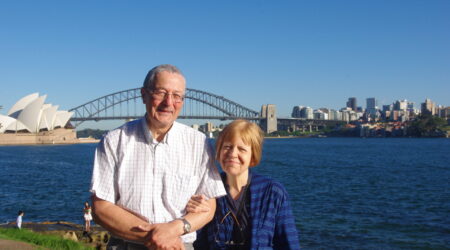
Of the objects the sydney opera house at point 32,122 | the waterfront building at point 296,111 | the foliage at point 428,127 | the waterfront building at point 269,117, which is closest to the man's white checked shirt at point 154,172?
the sydney opera house at point 32,122

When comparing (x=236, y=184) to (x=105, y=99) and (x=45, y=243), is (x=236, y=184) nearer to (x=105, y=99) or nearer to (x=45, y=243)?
(x=45, y=243)

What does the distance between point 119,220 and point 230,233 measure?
0.48 m

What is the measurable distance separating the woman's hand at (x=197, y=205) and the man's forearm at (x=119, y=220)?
0.19 metres

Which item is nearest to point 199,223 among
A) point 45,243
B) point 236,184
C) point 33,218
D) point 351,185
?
point 236,184

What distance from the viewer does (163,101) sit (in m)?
1.89

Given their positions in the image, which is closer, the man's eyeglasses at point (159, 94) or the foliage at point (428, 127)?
the man's eyeglasses at point (159, 94)

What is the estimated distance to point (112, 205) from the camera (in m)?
1.85

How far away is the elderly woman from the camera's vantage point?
6.46 ft

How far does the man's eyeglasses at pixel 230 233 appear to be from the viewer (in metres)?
1.97

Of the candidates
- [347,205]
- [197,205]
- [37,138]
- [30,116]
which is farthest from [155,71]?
[37,138]

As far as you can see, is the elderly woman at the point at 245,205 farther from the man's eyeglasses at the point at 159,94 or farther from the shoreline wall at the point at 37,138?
the shoreline wall at the point at 37,138

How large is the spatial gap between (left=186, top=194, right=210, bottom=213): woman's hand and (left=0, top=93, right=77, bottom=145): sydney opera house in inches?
2548

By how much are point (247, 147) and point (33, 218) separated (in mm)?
10616

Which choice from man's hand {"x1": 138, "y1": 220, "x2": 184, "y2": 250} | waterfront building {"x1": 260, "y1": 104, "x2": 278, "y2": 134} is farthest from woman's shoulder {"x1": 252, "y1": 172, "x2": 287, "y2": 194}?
waterfront building {"x1": 260, "y1": 104, "x2": 278, "y2": 134}
